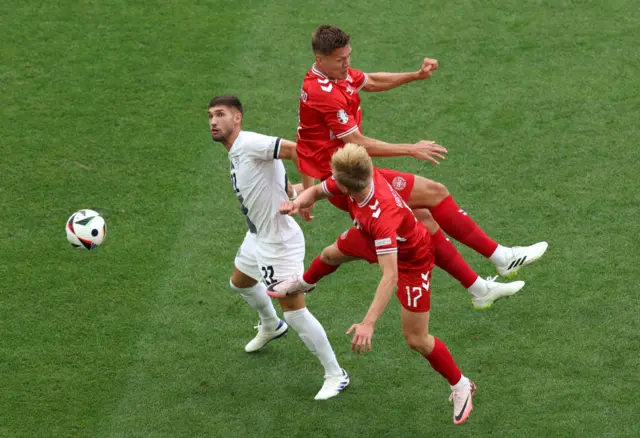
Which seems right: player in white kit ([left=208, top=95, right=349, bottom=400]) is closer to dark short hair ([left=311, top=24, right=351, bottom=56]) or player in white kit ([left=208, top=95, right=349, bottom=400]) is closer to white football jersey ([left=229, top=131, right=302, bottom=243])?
white football jersey ([left=229, top=131, right=302, bottom=243])

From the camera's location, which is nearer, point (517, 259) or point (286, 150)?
point (286, 150)

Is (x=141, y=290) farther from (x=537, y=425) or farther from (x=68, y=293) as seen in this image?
(x=537, y=425)

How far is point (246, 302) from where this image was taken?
30.2 ft

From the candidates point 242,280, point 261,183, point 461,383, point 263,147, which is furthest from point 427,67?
point 461,383

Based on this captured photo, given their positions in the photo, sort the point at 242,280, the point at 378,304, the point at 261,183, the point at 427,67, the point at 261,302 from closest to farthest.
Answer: the point at 378,304
the point at 261,183
the point at 427,67
the point at 242,280
the point at 261,302

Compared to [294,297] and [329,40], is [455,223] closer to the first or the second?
[294,297]

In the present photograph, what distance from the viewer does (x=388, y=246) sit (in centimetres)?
697

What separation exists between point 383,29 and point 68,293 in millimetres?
5380

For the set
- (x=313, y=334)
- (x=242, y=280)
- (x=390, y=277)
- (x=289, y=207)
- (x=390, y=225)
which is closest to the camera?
(x=390, y=277)

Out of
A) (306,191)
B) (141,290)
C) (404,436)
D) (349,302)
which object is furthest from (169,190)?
(404,436)

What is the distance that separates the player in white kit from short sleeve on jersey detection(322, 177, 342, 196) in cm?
48

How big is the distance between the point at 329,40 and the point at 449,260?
6.35 feet

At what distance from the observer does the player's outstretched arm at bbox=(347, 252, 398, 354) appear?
6633 mm

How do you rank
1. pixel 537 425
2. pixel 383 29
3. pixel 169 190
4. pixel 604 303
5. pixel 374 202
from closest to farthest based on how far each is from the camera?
pixel 374 202
pixel 537 425
pixel 604 303
pixel 169 190
pixel 383 29
